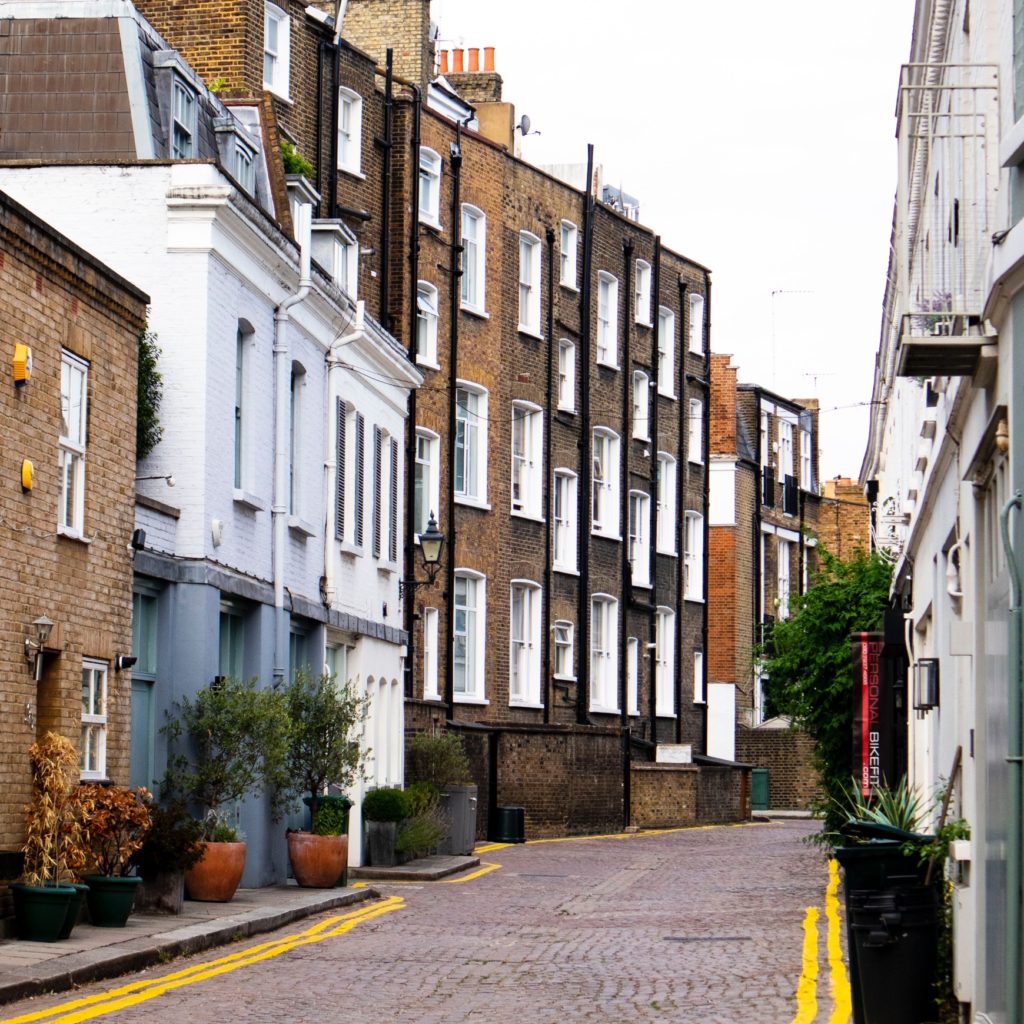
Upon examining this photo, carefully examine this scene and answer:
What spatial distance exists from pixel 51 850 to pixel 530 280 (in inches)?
1103

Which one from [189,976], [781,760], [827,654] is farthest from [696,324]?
[189,976]

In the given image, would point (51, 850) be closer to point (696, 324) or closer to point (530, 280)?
point (530, 280)

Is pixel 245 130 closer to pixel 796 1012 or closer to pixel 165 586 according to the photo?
pixel 165 586

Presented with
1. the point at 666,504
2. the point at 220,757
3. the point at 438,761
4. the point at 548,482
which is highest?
the point at 666,504

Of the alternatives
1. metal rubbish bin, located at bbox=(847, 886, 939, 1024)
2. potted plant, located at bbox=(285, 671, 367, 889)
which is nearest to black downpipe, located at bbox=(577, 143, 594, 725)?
potted plant, located at bbox=(285, 671, 367, 889)

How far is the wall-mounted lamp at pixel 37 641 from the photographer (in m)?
16.8

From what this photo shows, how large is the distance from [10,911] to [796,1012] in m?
6.62

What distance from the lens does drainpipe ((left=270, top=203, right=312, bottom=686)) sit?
23922mm

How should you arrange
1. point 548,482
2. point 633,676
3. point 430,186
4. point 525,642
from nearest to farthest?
point 430,186, point 525,642, point 548,482, point 633,676

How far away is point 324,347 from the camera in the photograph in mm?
26781

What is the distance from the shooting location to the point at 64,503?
1778cm

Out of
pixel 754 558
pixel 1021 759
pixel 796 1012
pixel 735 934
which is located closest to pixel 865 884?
pixel 796 1012

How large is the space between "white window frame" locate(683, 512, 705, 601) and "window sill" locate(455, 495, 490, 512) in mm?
12868

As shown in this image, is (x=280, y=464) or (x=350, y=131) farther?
(x=350, y=131)
